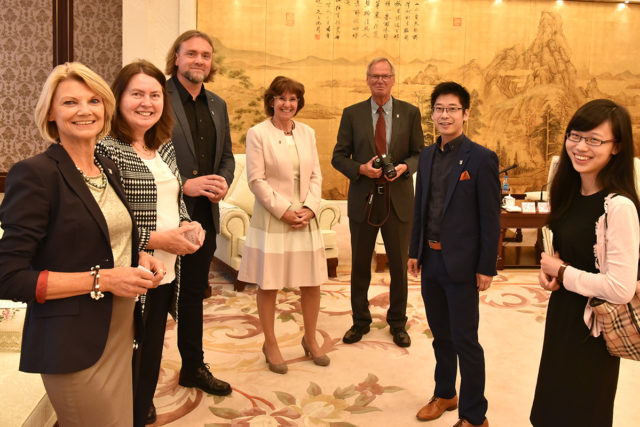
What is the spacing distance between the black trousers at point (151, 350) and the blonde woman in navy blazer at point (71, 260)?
21.6 inches

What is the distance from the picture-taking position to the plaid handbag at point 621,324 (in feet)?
5.60

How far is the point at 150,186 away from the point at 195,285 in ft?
3.37

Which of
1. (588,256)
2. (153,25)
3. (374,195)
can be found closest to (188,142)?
(374,195)

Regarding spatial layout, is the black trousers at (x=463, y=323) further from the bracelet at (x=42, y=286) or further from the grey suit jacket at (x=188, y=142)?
the bracelet at (x=42, y=286)

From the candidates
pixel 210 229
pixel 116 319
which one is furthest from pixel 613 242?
pixel 210 229

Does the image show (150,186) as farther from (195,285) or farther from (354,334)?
(354,334)

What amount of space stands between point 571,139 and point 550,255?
0.42 m

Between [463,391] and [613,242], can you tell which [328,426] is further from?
[613,242]

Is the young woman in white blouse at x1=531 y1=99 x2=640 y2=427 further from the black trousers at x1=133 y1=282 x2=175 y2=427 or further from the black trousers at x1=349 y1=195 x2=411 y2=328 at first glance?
the black trousers at x1=349 y1=195 x2=411 y2=328

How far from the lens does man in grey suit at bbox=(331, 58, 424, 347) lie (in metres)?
3.73

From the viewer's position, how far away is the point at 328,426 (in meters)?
2.71

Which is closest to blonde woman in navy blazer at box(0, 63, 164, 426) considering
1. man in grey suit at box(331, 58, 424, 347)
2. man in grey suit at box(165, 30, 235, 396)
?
man in grey suit at box(165, 30, 235, 396)

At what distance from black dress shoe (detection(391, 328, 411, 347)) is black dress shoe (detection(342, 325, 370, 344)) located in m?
0.21

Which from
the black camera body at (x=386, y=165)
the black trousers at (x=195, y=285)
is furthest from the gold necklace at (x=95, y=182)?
the black camera body at (x=386, y=165)
